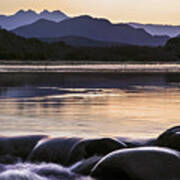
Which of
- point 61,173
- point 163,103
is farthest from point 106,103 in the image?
point 61,173

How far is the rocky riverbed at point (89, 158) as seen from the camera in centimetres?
1099

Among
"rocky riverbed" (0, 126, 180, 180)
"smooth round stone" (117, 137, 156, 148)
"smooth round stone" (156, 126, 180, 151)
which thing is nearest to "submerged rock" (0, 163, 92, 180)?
"rocky riverbed" (0, 126, 180, 180)

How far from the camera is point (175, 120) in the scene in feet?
62.4

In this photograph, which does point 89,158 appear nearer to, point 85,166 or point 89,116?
point 85,166

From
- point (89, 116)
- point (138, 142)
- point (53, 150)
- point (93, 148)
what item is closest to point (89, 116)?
point (89, 116)

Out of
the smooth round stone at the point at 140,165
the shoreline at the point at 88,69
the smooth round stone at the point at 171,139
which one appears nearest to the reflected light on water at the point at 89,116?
the smooth round stone at the point at 171,139

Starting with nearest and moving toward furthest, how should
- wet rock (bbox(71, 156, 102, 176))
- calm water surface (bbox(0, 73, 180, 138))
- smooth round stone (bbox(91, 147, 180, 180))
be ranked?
smooth round stone (bbox(91, 147, 180, 180)) → wet rock (bbox(71, 156, 102, 176)) → calm water surface (bbox(0, 73, 180, 138))

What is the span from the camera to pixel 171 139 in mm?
12438

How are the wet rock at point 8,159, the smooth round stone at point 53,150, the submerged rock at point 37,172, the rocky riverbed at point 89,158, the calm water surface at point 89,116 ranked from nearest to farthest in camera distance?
the rocky riverbed at point 89,158
the submerged rock at point 37,172
the smooth round stone at point 53,150
the wet rock at point 8,159
the calm water surface at point 89,116

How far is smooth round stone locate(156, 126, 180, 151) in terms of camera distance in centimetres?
1223

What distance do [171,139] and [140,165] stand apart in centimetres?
169

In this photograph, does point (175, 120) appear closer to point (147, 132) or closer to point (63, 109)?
point (147, 132)

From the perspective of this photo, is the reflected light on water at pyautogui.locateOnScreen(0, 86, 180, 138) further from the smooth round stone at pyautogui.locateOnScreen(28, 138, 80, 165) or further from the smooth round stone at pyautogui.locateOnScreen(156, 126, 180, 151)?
the smooth round stone at pyautogui.locateOnScreen(156, 126, 180, 151)

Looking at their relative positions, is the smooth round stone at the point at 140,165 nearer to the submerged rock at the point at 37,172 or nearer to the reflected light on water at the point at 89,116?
the submerged rock at the point at 37,172
